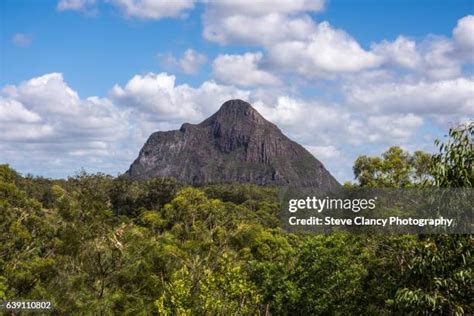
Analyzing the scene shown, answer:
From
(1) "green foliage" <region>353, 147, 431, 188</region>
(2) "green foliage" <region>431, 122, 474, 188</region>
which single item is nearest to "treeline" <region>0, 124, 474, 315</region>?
(1) "green foliage" <region>353, 147, 431, 188</region>

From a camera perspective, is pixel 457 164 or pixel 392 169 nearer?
pixel 457 164

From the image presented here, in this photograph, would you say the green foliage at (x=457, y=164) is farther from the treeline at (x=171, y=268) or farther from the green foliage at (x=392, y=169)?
the green foliage at (x=392, y=169)

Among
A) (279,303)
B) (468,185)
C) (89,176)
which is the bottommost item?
(279,303)

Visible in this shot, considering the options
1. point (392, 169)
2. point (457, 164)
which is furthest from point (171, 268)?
point (457, 164)

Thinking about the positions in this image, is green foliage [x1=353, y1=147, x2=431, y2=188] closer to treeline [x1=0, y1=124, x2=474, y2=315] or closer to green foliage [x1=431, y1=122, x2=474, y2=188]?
treeline [x1=0, y1=124, x2=474, y2=315]

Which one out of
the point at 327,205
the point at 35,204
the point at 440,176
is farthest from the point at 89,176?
the point at 440,176

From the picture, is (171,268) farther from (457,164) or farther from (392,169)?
(457,164)

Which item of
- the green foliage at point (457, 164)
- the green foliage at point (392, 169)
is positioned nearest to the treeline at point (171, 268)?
the green foliage at point (392, 169)

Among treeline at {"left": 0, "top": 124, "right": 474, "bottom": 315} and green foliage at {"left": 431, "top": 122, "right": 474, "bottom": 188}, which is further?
treeline at {"left": 0, "top": 124, "right": 474, "bottom": 315}

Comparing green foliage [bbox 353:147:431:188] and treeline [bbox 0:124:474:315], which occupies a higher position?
green foliage [bbox 353:147:431:188]

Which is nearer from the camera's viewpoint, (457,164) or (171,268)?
(457,164)

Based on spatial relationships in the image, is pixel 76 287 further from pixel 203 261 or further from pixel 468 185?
pixel 468 185
